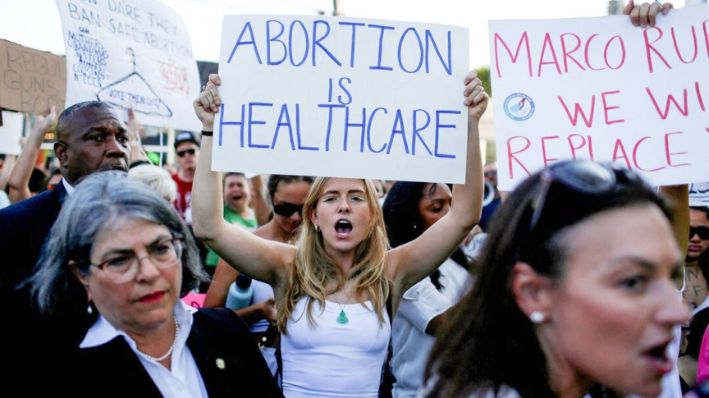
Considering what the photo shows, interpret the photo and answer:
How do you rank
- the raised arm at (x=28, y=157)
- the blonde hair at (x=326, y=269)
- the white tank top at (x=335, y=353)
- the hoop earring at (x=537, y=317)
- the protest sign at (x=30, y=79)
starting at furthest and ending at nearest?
the raised arm at (x=28, y=157) < the protest sign at (x=30, y=79) < the blonde hair at (x=326, y=269) < the white tank top at (x=335, y=353) < the hoop earring at (x=537, y=317)

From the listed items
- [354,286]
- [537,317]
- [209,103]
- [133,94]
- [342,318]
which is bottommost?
[342,318]

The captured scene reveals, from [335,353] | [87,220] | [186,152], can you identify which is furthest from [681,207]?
[186,152]

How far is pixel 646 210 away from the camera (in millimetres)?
1540

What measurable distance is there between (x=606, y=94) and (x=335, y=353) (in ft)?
4.84

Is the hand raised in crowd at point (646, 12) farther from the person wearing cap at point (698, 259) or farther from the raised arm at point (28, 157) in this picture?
the raised arm at point (28, 157)

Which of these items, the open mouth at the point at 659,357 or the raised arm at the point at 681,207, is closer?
the open mouth at the point at 659,357

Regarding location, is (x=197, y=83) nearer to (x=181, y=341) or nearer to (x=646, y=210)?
(x=181, y=341)

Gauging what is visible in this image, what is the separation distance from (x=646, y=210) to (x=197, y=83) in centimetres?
410

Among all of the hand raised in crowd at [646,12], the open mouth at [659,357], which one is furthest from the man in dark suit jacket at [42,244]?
the hand raised in crowd at [646,12]

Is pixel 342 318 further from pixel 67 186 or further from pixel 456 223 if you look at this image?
pixel 67 186

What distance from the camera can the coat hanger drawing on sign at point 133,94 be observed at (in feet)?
14.4

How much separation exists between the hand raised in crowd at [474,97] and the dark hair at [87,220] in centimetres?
130

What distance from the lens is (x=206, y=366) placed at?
222 cm

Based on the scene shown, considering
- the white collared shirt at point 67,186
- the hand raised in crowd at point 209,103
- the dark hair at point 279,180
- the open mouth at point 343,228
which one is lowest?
the open mouth at point 343,228
